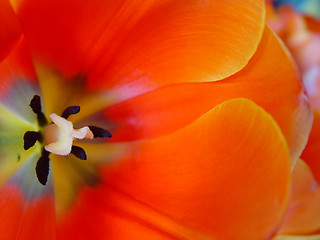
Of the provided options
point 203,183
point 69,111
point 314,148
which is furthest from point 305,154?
point 69,111

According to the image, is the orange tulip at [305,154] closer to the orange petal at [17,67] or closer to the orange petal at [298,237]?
the orange petal at [298,237]

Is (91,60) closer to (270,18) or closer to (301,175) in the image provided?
(301,175)

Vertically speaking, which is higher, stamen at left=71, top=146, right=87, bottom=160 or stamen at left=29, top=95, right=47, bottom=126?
stamen at left=29, top=95, right=47, bottom=126

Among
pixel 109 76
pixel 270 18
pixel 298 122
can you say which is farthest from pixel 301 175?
pixel 270 18

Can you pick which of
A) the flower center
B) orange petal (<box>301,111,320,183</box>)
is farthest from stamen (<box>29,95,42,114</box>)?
orange petal (<box>301,111,320,183</box>)

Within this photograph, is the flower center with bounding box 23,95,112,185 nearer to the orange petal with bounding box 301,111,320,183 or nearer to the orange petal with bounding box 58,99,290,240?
the orange petal with bounding box 58,99,290,240

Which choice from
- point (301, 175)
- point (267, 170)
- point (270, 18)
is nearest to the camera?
point (267, 170)

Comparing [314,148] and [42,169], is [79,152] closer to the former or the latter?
[42,169]
